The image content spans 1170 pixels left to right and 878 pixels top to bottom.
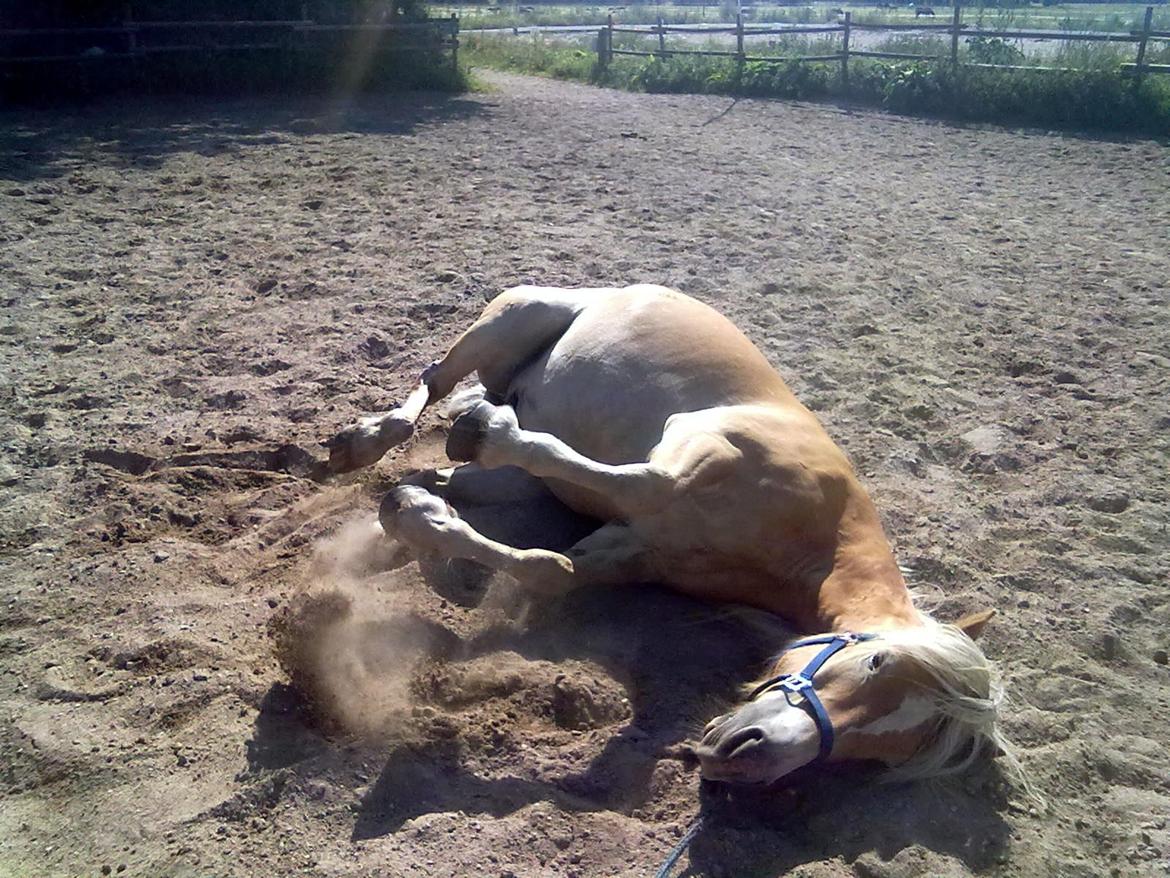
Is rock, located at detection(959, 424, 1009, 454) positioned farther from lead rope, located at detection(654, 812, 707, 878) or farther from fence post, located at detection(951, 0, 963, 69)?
fence post, located at detection(951, 0, 963, 69)

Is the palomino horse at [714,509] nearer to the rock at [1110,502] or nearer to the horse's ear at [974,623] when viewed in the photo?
the horse's ear at [974,623]

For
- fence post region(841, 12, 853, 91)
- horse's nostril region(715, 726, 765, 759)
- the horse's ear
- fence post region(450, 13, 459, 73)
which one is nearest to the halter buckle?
horse's nostril region(715, 726, 765, 759)

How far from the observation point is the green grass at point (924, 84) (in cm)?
1528

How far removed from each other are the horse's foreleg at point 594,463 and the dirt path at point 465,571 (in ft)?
1.59

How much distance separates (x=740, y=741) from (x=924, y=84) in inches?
649

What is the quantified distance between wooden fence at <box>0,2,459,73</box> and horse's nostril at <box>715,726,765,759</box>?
13.5 m

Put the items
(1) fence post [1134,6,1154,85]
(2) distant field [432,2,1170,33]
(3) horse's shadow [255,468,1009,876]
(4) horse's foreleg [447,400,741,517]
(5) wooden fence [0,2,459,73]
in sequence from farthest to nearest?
1. (2) distant field [432,2,1170,33]
2. (1) fence post [1134,6,1154,85]
3. (5) wooden fence [0,2,459,73]
4. (4) horse's foreleg [447,400,741,517]
5. (3) horse's shadow [255,468,1009,876]

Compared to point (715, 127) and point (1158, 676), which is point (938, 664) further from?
point (715, 127)

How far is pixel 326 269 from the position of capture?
6.73m

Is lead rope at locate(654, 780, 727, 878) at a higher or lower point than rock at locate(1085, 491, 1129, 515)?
lower

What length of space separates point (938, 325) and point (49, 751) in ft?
18.3

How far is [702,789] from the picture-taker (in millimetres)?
2732

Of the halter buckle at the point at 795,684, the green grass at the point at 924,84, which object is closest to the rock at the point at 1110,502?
the halter buckle at the point at 795,684

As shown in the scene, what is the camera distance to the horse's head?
102 inches
